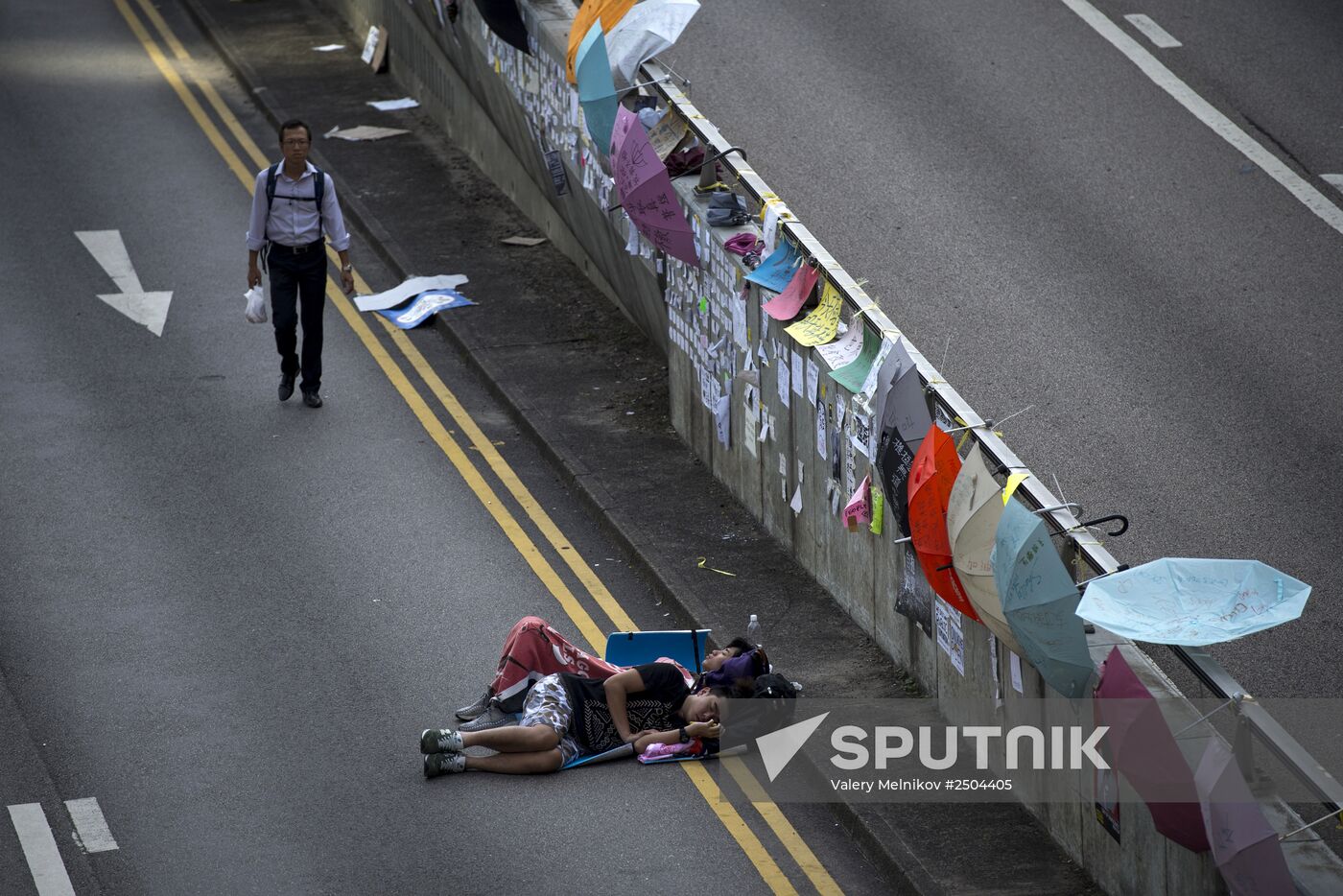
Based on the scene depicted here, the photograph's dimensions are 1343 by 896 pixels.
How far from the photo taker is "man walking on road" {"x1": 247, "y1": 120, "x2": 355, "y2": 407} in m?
13.5

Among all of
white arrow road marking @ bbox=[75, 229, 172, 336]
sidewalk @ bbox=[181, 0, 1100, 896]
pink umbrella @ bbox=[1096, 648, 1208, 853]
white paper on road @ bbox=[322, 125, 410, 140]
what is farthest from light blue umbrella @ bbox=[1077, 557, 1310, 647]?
white paper on road @ bbox=[322, 125, 410, 140]

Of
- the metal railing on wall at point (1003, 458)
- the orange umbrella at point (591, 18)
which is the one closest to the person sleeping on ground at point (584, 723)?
the metal railing on wall at point (1003, 458)

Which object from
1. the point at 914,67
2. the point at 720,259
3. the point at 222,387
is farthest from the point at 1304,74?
the point at 222,387

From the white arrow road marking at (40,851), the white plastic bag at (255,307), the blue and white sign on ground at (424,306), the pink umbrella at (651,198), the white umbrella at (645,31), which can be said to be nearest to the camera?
the white arrow road marking at (40,851)

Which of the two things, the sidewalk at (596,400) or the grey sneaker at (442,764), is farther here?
the grey sneaker at (442,764)

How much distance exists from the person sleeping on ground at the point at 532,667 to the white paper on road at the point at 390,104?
11.5m

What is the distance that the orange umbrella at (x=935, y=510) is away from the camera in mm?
8984

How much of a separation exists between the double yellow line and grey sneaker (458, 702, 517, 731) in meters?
0.98

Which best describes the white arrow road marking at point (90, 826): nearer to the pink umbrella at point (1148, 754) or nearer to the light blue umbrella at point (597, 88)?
the pink umbrella at point (1148, 754)

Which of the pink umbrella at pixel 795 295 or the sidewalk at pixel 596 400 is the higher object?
the pink umbrella at pixel 795 295

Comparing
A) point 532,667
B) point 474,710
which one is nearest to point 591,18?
point 532,667

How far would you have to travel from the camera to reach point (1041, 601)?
7.84 metres

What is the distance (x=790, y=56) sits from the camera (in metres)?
18.3

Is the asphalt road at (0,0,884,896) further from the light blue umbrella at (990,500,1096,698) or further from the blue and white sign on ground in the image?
the light blue umbrella at (990,500,1096,698)
